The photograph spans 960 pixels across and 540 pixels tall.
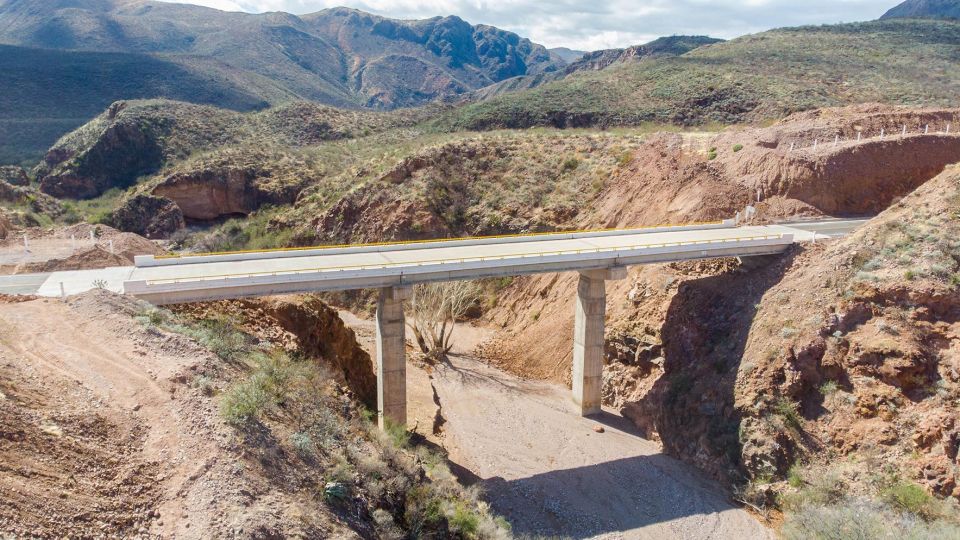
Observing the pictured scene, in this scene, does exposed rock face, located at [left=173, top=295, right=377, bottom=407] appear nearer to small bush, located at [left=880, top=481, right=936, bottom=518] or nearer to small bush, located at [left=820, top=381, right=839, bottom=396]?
small bush, located at [left=820, top=381, right=839, bottom=396]

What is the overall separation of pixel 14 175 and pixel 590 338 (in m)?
58.2

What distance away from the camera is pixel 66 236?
2930cm

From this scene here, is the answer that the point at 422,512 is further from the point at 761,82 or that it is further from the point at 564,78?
the point at 564,78

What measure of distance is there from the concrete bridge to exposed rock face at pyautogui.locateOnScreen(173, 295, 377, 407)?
3.98 feet

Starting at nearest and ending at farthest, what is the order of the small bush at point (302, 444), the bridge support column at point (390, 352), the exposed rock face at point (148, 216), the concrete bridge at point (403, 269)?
the small bush at point (302, 444), the concrete bridge at point (403, 269), the bridge support column at point (390, 352), the exposed rock face at point (148, 216)

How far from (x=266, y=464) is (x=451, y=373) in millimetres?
17605

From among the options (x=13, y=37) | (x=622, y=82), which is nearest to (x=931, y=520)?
(x=622, y=82)

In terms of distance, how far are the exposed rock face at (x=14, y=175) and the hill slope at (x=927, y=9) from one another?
125 m

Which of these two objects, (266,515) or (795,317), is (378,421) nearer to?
(266,515)

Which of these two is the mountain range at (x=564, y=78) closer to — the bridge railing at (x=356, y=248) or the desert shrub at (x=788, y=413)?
the bridge railing at (x=356, y=248)

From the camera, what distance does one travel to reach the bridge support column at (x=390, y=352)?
19297mm

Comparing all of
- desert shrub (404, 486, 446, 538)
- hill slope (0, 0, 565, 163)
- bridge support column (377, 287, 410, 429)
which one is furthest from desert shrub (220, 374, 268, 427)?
hill slope (0, 0, 565, 163)

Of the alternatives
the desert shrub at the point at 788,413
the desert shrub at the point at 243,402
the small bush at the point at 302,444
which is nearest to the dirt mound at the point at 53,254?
the desert shrub at the point at 243,402

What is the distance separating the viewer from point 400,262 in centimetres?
2020
